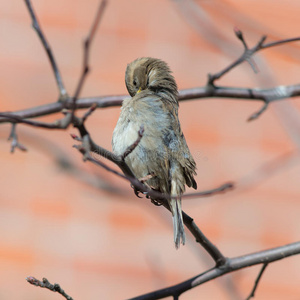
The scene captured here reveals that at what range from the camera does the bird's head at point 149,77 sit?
305 centimetres

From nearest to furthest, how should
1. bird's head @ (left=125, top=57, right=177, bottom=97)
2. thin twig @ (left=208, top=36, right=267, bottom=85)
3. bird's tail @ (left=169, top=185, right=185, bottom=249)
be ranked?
bird's tail @ (left=169, top=185, right=185, bottom=249), thin twig @ (left=208, top=36, right=267, bottom=85), bird's head @ (left=125, top=57, right=177, bottom=97)

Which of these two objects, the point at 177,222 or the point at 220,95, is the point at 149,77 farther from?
the point at 177,222

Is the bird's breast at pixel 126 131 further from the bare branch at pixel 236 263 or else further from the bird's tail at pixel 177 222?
the bare branch at pixel 236 263

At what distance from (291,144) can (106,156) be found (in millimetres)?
3095

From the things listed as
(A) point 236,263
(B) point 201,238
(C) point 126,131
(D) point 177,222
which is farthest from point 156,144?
(A) point 236,263

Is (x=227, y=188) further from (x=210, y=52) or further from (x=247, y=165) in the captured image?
(x=210, y=52)

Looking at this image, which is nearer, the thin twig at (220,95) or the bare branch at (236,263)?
the bare branch at (236,263)

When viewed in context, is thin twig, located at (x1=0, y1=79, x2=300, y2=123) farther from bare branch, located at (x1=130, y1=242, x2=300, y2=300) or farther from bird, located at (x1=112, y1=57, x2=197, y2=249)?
bare branch, located at (x1=130, y1=242, x2=300, y2=300)

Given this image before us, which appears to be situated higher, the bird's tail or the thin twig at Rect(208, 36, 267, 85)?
the thin twig at Rect(208, 36, 267, 85)

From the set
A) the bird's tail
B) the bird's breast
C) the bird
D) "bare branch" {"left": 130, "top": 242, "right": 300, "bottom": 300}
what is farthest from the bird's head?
"bare branch" {"left": 130, "top": 242, "right": 300, "bottom": 300}

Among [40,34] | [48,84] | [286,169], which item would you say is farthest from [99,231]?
[40,34]

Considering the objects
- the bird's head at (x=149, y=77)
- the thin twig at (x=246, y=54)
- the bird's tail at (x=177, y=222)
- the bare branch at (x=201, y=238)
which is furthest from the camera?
the bird's head at (x=149, y=77)

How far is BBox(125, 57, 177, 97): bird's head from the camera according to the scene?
3.05 metres

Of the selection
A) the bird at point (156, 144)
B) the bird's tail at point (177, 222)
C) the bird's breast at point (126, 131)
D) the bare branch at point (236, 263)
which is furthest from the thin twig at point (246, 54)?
the bare branch at point (236, 263)
